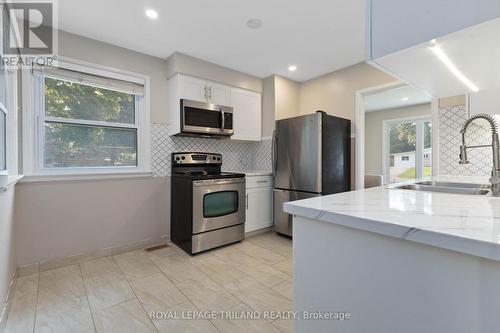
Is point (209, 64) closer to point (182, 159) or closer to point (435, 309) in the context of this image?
point (182, 159)

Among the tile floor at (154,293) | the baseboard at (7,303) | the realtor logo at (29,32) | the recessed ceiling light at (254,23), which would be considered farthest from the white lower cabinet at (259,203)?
the realtor logo at (29,32)

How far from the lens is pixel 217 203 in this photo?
287 cm

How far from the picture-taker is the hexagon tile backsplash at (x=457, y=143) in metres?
2.09

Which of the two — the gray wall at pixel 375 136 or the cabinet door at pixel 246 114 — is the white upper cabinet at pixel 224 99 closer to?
the cabinet door at pixel 246 114

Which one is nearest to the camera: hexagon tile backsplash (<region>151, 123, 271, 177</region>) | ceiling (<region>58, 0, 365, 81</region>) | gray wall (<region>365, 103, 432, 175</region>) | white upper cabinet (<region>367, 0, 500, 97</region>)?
white upper cabinet (<region>367, 0, 500, 97</region>)

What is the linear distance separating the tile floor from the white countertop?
3.51 feet

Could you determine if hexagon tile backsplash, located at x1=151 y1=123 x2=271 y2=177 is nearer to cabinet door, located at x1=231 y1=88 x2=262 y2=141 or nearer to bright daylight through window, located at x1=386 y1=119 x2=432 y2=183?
cabinet door, located at x1=231 y1=88 x2=262 y2=141

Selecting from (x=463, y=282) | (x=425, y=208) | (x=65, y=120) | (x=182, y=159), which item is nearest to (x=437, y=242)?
(x=463, y=282)

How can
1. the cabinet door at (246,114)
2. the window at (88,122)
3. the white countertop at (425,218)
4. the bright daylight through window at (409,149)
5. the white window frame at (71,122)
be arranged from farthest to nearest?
the bright daylight through window at (409,149)
the cabinet door at (246,114)
the window at (88,122)
the white window frame at (71,122)
the white countertop at (425,218)

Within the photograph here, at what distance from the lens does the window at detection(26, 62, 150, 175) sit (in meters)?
2.35

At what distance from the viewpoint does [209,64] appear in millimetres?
3160

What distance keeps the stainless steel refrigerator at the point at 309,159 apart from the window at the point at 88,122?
1.76m

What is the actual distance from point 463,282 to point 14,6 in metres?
3.28

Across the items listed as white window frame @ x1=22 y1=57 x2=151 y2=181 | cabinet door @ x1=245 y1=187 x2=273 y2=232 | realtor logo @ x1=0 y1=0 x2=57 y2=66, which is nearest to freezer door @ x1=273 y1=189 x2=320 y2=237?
cabinet door @ x1=245 y1=187 x2=273 y2=232
